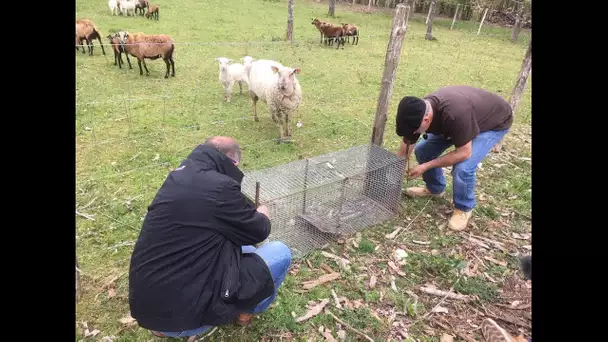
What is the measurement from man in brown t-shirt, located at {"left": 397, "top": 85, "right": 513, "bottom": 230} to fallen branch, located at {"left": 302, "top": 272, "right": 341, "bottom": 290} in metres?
1.54

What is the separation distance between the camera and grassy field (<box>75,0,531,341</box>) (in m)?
3.60

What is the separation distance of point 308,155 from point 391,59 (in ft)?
8.79

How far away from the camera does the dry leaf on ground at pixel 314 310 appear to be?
353cm

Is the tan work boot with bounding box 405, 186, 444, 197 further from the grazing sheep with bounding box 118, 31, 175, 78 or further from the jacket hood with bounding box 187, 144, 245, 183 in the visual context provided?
the grazing sheep with bounding box 118, 31, 175, 78

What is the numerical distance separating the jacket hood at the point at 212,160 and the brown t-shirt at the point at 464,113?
2529 mm

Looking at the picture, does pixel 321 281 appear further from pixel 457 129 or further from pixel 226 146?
pixel 457 129

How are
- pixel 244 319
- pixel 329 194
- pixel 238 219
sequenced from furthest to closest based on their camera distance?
pixel 329 194
pixel 244 319
pixel 238 219

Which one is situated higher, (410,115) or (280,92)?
(410,115)

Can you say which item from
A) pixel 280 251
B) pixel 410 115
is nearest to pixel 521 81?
pixel 410 115

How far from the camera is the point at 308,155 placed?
273 inches

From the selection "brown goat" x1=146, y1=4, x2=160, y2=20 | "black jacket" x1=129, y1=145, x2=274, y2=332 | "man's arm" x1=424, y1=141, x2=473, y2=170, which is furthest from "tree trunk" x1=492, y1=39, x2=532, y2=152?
"brown goat" x1=146, y1=4, x2=160, y2=20

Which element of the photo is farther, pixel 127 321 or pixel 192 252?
pixel 127 321
